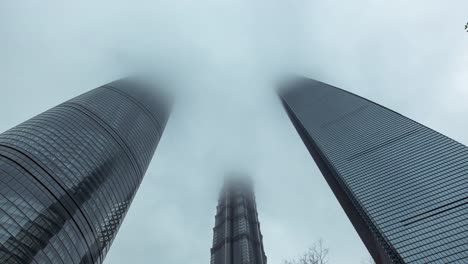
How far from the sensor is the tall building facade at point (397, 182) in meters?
84.2

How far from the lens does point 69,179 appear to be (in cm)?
9162

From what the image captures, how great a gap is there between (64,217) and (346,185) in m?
85.2

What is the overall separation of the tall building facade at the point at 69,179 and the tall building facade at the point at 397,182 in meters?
77.1

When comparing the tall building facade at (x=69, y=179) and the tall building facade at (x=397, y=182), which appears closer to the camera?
the tall building facade at (x=69, y=179)

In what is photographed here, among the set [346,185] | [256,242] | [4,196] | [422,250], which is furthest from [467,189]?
[256,242]

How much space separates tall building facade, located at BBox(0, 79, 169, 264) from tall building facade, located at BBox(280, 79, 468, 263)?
77056 mm

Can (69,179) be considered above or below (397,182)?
below

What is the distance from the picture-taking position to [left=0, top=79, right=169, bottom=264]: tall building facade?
240ft

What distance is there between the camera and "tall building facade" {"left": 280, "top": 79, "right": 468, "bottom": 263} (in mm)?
84250

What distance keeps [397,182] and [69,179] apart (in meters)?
95.0

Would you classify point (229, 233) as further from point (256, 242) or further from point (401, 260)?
point (401, 260)

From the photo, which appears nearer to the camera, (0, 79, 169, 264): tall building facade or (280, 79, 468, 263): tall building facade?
(0, 79, 169, 264): tall building facade

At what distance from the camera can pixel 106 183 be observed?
349 feet

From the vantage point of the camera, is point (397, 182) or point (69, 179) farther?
point (397, 182)
